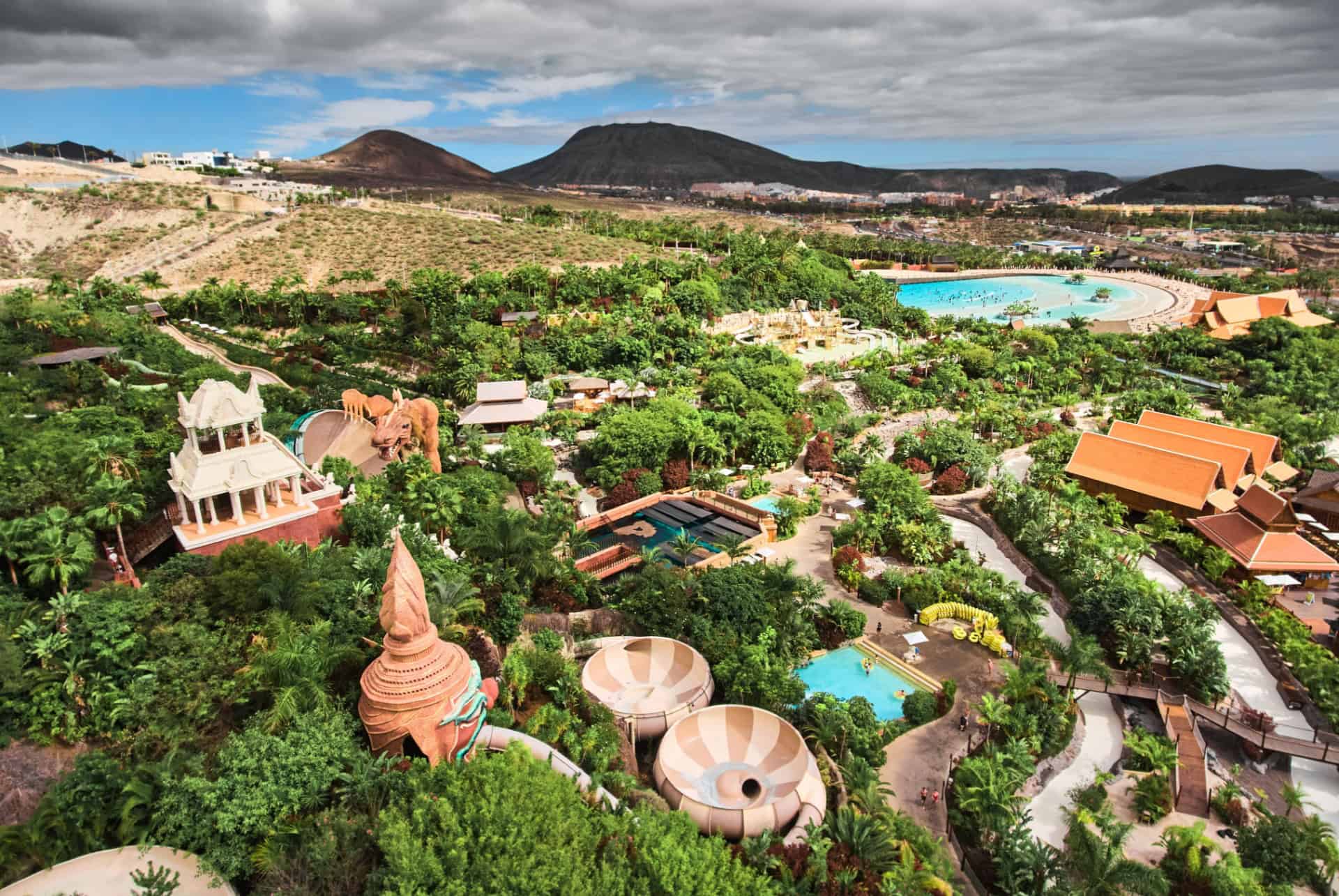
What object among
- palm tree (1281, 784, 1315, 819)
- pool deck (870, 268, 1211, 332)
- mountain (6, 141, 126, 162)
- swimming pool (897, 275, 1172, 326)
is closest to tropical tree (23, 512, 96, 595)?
palm tree (1281, 784, 1315, 819)

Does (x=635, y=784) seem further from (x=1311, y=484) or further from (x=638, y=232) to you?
(x=638, y=232)

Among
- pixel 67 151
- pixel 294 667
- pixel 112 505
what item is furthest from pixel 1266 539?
pixel 67 151

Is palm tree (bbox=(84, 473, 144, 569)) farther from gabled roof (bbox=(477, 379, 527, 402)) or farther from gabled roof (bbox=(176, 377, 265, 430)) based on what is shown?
gabled roof (bbox=(477, 379, 527, 402))

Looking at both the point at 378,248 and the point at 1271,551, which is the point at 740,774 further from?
the point at 378,248

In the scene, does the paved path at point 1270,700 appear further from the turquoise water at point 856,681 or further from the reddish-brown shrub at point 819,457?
the reddish-brown shrub at point 819,457

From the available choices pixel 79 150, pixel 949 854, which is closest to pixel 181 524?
pixel 949 854
